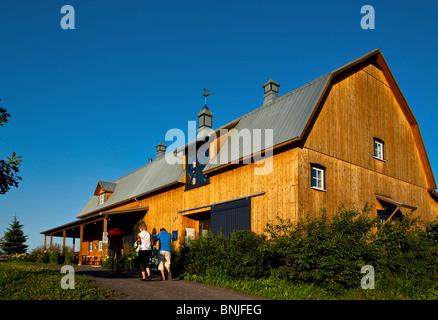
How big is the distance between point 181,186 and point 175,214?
154 centimetres

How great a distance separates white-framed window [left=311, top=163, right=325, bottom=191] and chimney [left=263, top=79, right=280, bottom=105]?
26.9 ft

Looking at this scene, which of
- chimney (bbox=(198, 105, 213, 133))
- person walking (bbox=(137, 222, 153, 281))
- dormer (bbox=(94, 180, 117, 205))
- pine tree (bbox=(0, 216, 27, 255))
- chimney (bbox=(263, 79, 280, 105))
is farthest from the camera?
pine tree (bbox=(0, 216, 27, 255))

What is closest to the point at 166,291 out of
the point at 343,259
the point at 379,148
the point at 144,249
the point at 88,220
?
the point at 144,249

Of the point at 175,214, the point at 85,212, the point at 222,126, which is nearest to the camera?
the point at 222,126

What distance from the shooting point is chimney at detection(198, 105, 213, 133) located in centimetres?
2881

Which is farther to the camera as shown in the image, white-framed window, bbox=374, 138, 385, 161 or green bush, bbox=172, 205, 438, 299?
white-framed window, bbox=374, 138, 385, 161

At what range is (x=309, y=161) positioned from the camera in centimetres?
1565

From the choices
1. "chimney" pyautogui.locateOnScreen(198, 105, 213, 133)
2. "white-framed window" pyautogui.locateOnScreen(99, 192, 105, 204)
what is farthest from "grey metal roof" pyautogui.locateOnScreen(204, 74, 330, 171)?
"white-framed window" pyautogui.locateOnScreen(99, 192, 105, 204)

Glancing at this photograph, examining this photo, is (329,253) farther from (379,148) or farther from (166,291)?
(379,148)

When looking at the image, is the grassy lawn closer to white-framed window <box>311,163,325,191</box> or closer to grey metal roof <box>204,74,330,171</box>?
grey metal roof <box>204,74,330,171</box>

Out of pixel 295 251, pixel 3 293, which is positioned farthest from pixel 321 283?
pixel 3 293
